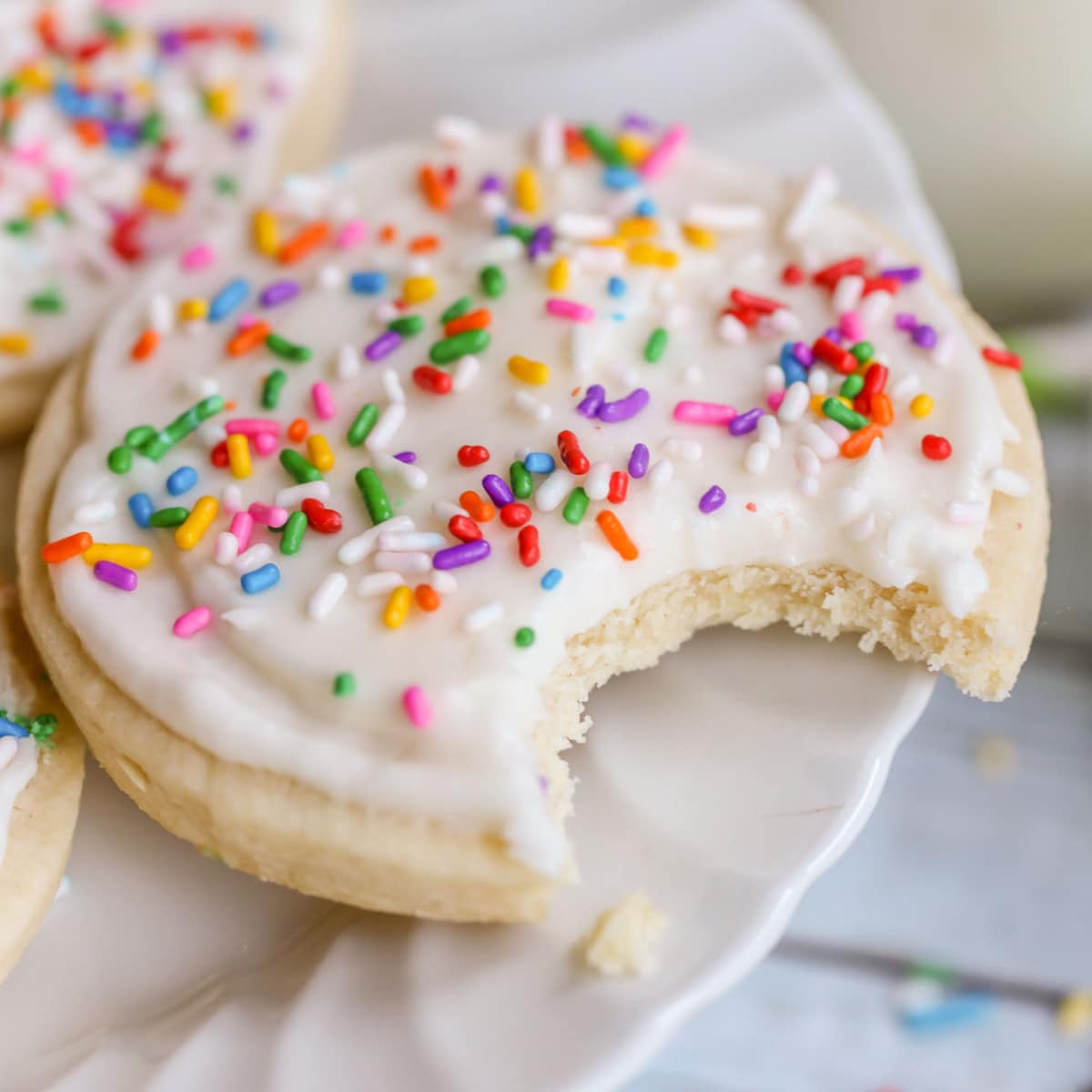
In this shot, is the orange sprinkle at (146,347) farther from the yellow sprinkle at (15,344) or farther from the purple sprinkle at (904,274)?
the purple sprinkle at (904,274)

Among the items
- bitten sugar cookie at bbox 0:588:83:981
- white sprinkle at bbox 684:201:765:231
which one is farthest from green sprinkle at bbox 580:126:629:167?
bitten sugar cookie at bbox 0:588:83:981

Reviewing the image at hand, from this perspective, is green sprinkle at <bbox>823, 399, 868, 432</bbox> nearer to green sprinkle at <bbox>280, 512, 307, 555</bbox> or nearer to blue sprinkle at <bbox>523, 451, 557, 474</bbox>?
blue sprinkle at <bbox>523, 451, 557, 474</bbox>

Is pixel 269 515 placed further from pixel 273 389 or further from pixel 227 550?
pixel 273 389

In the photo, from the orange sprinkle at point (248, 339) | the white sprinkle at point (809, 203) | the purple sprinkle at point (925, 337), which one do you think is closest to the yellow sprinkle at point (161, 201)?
the orange sprinkle at point (248, 339)

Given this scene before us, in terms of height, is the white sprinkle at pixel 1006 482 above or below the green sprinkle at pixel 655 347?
below

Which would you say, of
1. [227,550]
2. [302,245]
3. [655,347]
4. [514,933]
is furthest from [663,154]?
[514,933]

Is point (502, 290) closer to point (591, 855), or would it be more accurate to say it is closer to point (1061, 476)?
point (591, 855)
